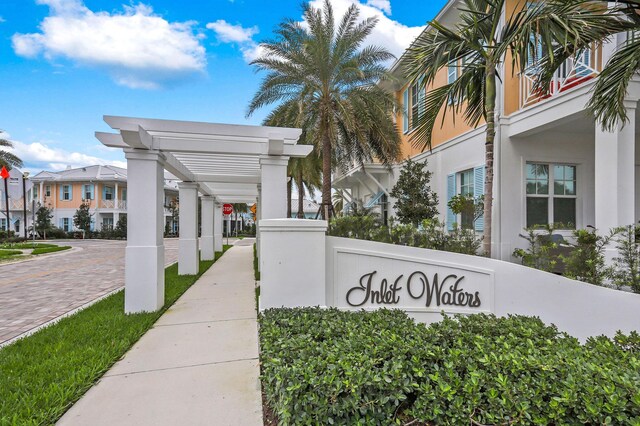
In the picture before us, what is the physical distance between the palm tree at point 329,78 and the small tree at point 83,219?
32.7m

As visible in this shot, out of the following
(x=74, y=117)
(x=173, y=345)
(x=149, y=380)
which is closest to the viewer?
(x=149, y=380)

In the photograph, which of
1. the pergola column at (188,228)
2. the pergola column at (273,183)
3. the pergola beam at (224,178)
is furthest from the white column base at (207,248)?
the pergola column at (273,183)

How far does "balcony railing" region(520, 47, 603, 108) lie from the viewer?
7595 mm

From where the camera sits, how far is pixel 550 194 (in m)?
9.60

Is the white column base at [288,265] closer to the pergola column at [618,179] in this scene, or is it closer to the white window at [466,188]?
the pergola column at [618,179]

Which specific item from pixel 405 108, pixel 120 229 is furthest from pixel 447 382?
pixel 120 229

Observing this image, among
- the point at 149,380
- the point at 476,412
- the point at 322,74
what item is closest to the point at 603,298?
the point at 476,412

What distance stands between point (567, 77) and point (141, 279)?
32.8 feet

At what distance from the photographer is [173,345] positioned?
14.4 feet

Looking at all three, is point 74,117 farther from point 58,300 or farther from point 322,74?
point 322,74

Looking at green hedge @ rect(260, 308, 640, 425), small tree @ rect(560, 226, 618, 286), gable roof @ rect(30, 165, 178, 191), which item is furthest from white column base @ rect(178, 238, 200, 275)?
gable roof @ rect(30, 165, 178, 191)

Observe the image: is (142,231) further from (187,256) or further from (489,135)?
(489,135)

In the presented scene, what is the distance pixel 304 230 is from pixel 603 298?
455cm

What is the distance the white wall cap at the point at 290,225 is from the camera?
4.50 metres
